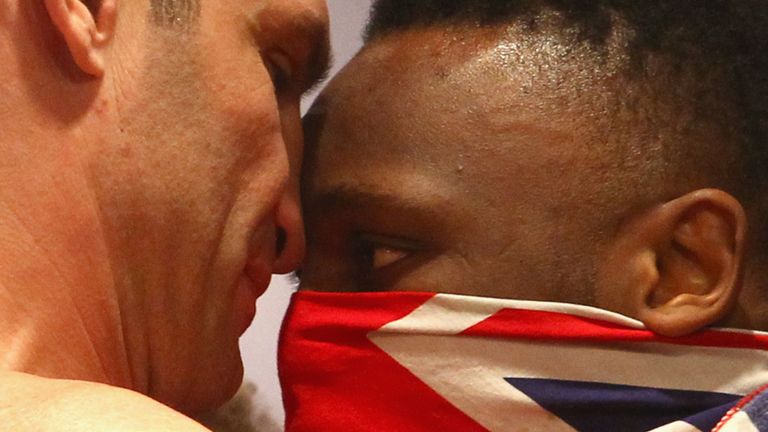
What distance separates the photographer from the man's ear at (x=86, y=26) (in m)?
0.79

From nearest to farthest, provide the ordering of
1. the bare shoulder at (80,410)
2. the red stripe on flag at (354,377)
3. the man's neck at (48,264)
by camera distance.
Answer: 1. the bare shoulder at (80,410)
2. the man's neck at (48,264)
3. the red stripe on flag at (354,377)

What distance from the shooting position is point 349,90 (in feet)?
3.31

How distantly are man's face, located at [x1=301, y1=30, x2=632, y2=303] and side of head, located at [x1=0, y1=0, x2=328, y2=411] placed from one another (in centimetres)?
7

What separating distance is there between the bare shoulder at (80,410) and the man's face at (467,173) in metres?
0.33

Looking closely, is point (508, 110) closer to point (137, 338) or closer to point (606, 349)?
point (606, 349)

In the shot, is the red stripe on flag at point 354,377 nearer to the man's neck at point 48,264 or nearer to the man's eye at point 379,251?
the man's eye at point 379,251

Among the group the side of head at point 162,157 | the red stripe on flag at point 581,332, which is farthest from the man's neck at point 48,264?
the red stripe on flag at point 581,332

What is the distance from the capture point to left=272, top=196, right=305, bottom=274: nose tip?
97 centimetres

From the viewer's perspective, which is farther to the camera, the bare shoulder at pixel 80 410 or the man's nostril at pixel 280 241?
the man's nostril at pixel 280 241

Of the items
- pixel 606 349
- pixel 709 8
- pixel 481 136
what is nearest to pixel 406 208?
pixel 481 136

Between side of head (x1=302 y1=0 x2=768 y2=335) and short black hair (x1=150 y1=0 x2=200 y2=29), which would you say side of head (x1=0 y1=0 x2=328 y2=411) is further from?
side of head (x1=302 y1=0 x2=768 y2=335)

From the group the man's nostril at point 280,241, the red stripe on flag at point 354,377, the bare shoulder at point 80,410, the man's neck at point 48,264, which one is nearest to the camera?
the bare shoulder at point 80,410

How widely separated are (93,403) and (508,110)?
0.45 meters

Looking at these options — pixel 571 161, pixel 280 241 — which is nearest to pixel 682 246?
pixel 571 161
